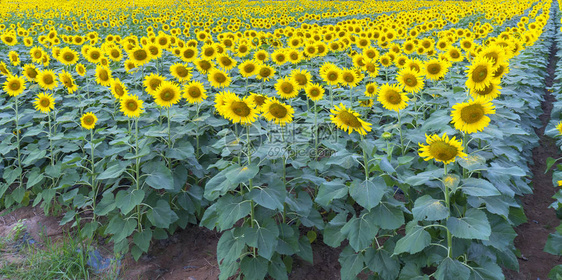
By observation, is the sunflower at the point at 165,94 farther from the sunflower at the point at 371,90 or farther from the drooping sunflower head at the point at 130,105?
the sunflower at the point at 371,90

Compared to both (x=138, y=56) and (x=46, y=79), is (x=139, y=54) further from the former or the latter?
(x=46, y=79)

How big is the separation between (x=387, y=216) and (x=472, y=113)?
924 mm

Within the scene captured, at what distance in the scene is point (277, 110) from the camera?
10.1ft

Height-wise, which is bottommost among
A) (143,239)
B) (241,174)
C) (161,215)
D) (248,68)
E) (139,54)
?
(143,239)

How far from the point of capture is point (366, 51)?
18.8 feet

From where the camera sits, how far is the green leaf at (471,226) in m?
2.36

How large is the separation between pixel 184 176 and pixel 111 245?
3.46ft

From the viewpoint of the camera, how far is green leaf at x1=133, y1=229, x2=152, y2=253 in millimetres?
3537

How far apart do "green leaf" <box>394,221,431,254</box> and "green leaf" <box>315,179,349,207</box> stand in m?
0.49

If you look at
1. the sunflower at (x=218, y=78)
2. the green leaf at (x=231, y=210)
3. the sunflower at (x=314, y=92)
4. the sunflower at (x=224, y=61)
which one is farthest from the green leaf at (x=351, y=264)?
the sunflower at (x=224, y=61)

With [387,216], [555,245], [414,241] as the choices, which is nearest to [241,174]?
[387,216]

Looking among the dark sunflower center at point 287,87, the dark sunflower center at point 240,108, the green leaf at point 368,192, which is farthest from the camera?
the dark sunflower center at point 287,87

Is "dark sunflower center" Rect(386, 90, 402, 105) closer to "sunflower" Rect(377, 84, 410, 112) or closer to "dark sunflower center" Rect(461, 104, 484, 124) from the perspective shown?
"sunflower" Rect(377, 84, 410, 112)

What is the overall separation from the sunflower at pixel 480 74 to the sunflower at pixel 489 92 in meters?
0.05
